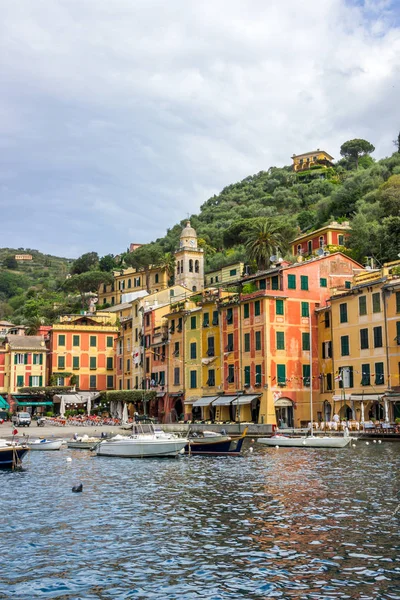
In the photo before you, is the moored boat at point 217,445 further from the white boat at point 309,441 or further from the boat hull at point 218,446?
the white boat at point 309,441

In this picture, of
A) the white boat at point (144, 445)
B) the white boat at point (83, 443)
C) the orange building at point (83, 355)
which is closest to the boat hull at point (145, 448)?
the white boat at point (144, 445)

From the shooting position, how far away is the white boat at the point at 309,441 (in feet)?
161

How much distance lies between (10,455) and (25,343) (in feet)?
201

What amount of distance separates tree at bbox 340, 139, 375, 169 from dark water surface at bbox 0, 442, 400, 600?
488 feet

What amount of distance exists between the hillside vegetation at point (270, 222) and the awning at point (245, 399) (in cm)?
2291

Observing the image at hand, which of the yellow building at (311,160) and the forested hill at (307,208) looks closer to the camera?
the forested hill at (307,208)

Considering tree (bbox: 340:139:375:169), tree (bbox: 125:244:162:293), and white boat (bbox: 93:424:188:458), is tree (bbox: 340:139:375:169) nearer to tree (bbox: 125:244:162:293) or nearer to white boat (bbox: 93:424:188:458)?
tree (bbox: 125:244:162:293)

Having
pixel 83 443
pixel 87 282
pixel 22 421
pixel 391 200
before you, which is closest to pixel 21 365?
pixel 22 421

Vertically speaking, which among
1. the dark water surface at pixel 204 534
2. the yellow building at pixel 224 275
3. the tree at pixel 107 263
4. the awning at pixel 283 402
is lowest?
the dark water surface at pixel 204 534

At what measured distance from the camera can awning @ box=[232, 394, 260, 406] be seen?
211 feet

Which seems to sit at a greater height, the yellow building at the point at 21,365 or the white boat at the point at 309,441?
the yellow building at the point at 21,365

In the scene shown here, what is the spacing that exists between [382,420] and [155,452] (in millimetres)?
21922

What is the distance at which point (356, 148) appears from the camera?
175 meters

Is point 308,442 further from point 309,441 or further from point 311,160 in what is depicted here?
point 311,160
